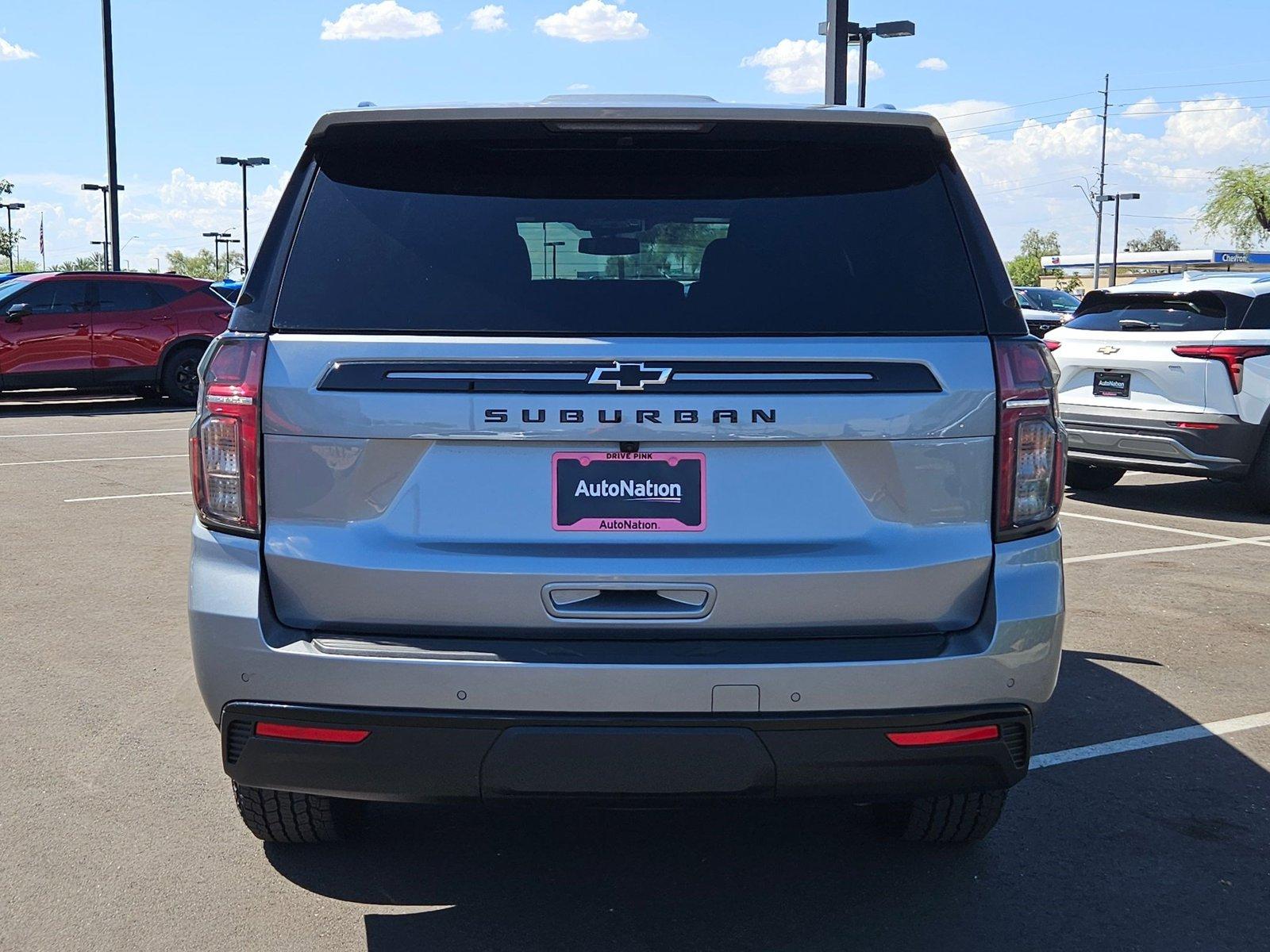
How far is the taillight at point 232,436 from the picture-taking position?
292 centimetres

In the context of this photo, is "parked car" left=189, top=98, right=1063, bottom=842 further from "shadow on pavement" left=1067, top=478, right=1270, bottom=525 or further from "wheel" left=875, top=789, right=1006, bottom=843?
"shadow on pavement" left=1067, top=478, right=1270, bottom=525

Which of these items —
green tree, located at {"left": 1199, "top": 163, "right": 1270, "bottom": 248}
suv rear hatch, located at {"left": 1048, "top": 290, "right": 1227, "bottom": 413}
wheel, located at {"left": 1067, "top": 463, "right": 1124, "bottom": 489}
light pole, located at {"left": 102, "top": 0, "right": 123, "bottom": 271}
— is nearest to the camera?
suv rear hatch, located at {"left": 1048, "top": 290, "right": 1227, "bottom": 413}

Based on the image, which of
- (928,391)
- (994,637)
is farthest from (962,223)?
(994,637)

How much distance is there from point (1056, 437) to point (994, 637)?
20.1 inches

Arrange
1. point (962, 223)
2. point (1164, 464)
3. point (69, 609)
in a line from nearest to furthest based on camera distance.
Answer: point (962, 223)
point (69, 609)
point (1164, 464)

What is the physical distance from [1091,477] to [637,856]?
8.35 metres

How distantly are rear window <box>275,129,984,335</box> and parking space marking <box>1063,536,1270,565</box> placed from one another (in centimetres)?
535

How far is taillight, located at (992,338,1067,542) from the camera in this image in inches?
116

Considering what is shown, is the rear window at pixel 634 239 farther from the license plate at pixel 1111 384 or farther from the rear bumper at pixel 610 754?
the license plate at pixel 1111 384

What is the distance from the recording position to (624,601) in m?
2.84

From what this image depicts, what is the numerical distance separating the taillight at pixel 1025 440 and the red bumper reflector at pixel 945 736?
418mm

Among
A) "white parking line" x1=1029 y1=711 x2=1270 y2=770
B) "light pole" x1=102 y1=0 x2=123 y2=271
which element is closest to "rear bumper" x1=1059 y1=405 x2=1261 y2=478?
"white parking line" x1=1029 y1=711 x2=1270 y2=770

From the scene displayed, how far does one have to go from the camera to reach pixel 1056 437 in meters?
3.07

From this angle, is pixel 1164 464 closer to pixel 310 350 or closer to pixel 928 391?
pixel 928 391
